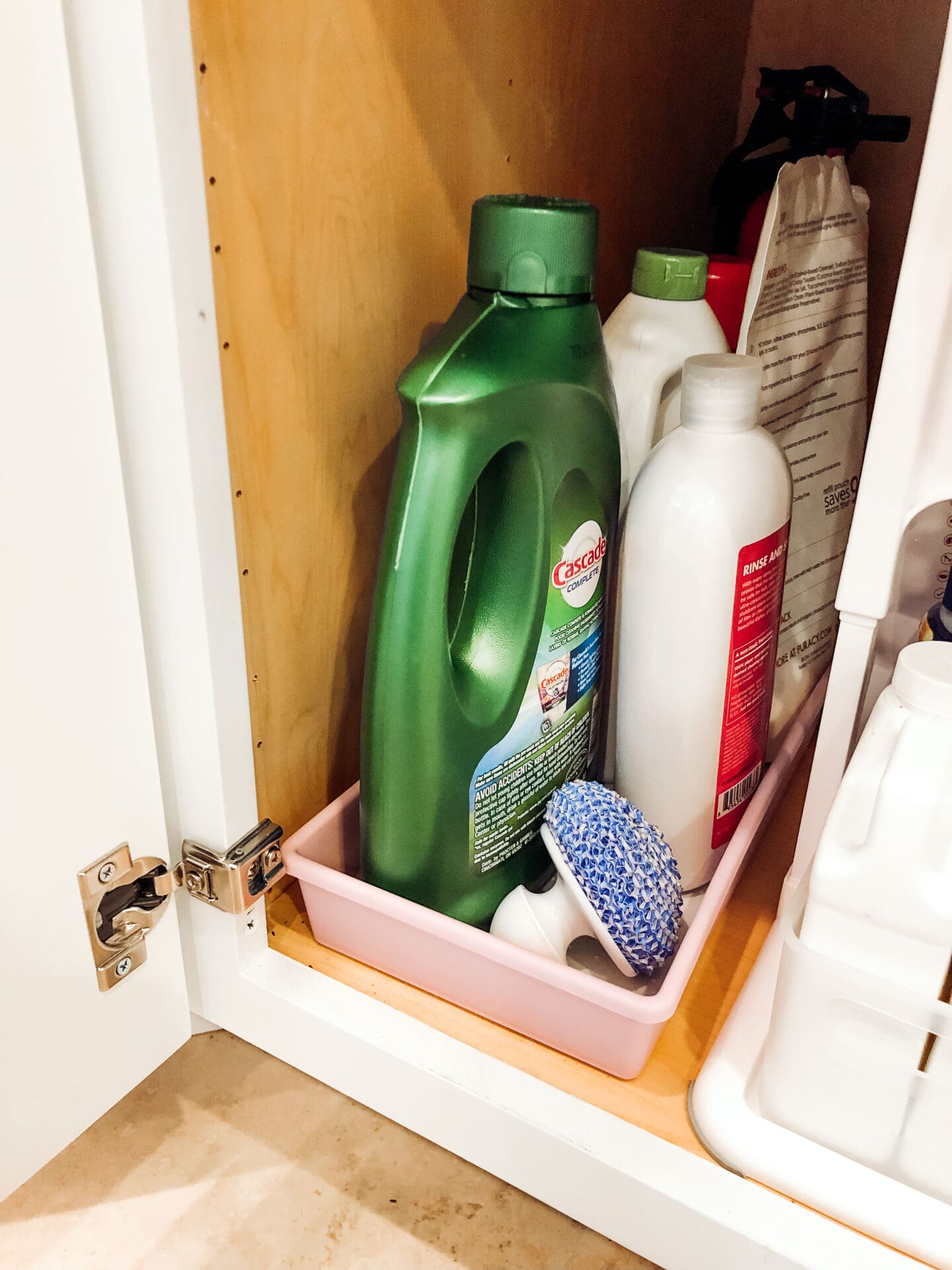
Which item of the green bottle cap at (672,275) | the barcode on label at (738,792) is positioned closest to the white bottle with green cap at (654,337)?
the green bottle cap at (672,275)

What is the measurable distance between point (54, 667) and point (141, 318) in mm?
125

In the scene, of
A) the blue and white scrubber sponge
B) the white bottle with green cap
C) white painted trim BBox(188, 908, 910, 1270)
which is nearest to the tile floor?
white painted trim BBox(188, 908, 910, 1270)

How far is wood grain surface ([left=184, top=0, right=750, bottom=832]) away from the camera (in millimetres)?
368

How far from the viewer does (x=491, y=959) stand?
1.41ft

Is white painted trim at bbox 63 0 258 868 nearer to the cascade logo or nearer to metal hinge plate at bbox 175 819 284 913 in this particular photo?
metal hinge plate at bbox 175 819 284 913

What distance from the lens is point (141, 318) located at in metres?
0.34

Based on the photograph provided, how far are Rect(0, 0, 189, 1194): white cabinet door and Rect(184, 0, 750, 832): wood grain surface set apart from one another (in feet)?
0.18

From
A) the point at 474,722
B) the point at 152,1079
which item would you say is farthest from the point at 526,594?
the point at 152,1079

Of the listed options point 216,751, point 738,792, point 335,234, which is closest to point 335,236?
point 335,234

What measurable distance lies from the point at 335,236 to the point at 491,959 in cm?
32

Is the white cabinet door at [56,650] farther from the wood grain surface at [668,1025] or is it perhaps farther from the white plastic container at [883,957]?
the white plastic container at [883,957]

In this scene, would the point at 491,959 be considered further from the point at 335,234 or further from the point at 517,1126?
the point at 335,234

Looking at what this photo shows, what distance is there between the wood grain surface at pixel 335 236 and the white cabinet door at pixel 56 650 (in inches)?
2.2

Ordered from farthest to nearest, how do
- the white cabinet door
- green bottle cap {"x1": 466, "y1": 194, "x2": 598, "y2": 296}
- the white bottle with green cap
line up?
the white bottle with green cap
green bottle cap {"x1": 466, "y1": 194, "x2": 598, "y2": 296}
the white cabinet door
